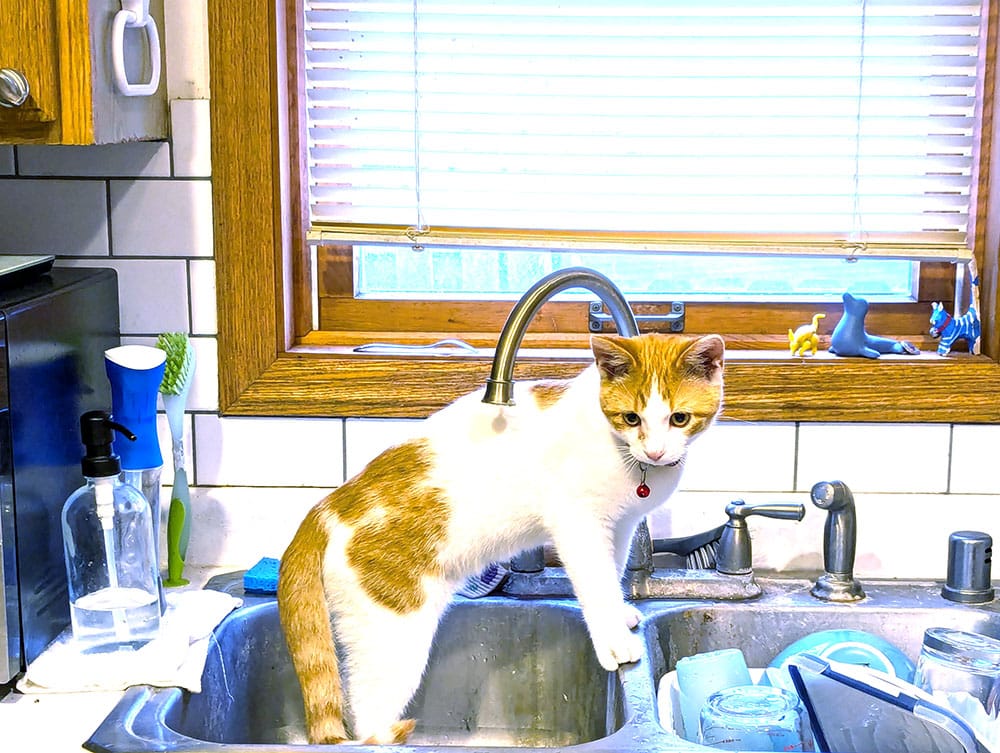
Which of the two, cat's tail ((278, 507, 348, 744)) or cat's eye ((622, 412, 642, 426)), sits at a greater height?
cat's eye ((622, 412, 642, 426))

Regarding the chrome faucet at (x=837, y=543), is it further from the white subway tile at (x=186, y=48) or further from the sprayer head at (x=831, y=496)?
the white subway tile at (x=186, y=48)

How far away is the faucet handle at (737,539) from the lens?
152 cm

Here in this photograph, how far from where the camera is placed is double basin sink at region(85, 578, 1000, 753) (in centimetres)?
148

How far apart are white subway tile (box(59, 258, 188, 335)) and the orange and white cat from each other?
0.37 m

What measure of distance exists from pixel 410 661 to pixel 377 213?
64 cm

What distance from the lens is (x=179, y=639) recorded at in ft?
4.39

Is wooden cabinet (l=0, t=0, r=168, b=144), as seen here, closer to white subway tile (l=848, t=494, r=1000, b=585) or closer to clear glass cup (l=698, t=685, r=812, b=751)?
clear glass cup (l=698, t=685, r=812, b=751)

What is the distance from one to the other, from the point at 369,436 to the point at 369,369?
9 cm

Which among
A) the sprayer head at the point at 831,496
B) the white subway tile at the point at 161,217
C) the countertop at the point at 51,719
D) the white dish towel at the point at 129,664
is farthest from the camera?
the white subway tile at the point at 161,217

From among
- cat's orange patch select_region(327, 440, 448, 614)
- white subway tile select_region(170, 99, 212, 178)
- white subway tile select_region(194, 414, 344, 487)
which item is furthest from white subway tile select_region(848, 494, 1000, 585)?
white subway tile select_region(170, 99, 212, 178)

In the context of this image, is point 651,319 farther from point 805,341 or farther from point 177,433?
point 177,433

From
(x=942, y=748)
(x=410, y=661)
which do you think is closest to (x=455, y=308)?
(x=410, y=661)

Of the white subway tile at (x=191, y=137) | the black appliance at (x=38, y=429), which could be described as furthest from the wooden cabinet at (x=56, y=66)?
the white subway tile at (x=191, y=137)

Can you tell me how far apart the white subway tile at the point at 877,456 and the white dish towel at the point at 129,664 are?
809mm
